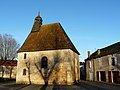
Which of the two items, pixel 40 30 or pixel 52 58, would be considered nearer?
pixel 52 58

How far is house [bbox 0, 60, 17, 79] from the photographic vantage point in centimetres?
4659

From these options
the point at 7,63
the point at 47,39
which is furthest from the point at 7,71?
the point at 47,39

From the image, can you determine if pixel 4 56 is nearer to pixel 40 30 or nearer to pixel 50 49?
pixel 40 30

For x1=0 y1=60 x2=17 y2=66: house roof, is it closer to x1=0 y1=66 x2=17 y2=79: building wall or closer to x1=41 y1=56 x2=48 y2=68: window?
x1=0 y1=66 x2=17 y2=79: building wall

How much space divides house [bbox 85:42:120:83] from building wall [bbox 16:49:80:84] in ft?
27.8

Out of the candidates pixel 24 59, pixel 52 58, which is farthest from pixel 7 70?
pixel 52 58

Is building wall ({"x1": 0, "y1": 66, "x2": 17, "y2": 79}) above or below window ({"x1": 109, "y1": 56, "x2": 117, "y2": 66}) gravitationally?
below

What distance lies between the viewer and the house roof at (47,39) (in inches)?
1050

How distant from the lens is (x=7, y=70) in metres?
47.3

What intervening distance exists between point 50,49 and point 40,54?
202 cm

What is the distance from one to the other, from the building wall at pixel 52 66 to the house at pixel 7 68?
806 inches

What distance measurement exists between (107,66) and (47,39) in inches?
519

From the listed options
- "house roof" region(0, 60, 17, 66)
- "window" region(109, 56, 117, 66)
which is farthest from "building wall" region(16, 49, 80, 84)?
"house roof" region(0, 60, 17, 66)

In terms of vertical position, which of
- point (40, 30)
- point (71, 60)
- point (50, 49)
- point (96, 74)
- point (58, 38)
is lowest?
point (96, 74)
